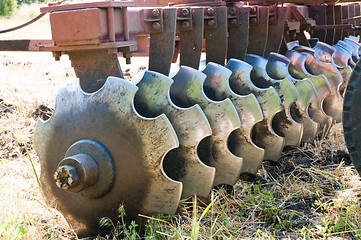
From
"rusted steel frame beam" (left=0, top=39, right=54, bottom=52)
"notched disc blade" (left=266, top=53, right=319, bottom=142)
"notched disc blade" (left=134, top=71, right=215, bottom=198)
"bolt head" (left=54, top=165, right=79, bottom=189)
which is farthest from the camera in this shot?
"notched disc blade" (left=266, top=53, right=319, bottom=142)

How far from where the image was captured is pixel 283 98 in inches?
112

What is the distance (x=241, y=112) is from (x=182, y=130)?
51 centimetres

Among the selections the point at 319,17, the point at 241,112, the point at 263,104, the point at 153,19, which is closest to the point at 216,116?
the point at 241,112

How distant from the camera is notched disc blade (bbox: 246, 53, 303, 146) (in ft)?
9.30

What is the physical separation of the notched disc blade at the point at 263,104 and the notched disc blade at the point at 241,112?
17 cm

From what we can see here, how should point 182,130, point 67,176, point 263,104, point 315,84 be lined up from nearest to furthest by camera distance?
1. point 67,176
2. point 182,130
3. point 263,104
4. point 315,84

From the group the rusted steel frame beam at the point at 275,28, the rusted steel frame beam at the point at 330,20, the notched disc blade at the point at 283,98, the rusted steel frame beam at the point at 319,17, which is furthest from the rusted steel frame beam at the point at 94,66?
the rusted steel frame beam at the point at 330,20

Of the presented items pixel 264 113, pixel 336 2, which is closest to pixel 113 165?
pixel 264 113

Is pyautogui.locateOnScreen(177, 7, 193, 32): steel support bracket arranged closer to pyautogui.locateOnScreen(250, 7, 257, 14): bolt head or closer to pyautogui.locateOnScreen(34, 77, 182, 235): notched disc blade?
pyautogui.locateOnScreen(250, 7, 257, 14): bolt head

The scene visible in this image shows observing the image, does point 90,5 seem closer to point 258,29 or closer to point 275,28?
point 258,29

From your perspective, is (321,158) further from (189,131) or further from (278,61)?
(189,131)

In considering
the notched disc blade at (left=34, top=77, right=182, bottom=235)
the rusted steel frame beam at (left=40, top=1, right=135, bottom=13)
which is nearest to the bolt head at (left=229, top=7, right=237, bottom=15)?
the rusted steel frame beam at (left=40, top=1, right=135, bottom=13)

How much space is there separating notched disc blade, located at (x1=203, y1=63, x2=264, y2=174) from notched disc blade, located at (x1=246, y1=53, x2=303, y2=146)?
1.23 ft

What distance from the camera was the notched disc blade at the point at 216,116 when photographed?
2.35 meters
